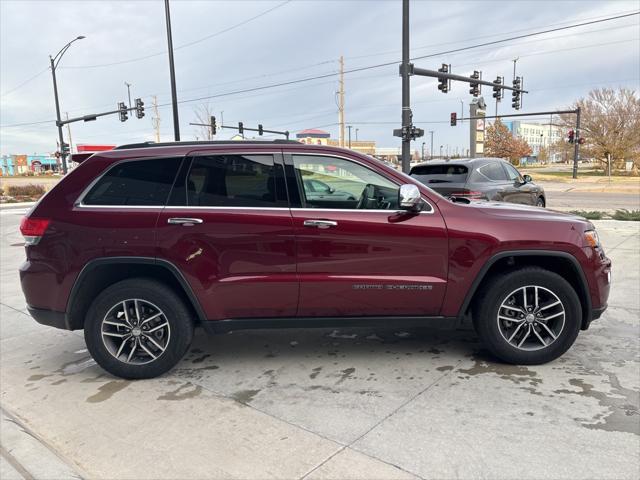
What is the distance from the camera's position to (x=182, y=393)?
11.4 feet

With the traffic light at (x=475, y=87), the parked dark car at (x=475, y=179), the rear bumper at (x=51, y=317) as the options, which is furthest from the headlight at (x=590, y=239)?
the traffic light at (x=475, y=87)

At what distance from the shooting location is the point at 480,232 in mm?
3562

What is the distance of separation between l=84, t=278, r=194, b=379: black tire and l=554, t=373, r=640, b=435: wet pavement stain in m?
2.78

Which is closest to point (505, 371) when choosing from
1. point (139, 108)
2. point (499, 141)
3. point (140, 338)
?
point (140, 338)

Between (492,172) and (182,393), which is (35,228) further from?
(492,172)

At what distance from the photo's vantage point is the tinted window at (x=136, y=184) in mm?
3619

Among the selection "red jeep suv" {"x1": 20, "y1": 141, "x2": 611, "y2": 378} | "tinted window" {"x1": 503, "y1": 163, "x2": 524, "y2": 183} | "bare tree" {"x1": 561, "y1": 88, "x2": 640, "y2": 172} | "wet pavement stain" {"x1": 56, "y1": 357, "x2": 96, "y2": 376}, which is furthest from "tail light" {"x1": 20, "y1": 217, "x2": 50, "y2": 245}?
"bare tree" {"x1": 561, "y1": 88, "x2": 640, "y2": 172}

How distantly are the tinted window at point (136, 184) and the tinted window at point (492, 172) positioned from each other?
22.8ft

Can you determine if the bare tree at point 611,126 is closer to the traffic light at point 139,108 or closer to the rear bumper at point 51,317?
the traffic light at point 139,108

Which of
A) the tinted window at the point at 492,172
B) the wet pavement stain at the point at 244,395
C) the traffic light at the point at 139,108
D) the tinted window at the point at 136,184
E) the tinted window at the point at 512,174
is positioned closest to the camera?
the wet pavement stain at the point at 244,395

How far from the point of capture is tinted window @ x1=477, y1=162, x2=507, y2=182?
9.27 metres

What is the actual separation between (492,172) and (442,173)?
1.09 metres

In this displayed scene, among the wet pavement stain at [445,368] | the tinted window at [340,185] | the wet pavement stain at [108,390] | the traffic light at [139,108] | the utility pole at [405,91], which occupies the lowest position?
the wet pavement stain at [108,390]

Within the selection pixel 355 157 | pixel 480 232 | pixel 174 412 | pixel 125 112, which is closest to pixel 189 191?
pixel 355 157
